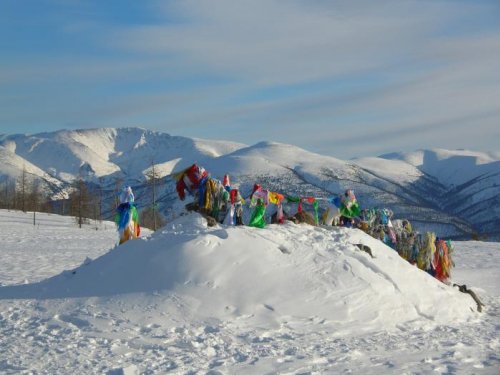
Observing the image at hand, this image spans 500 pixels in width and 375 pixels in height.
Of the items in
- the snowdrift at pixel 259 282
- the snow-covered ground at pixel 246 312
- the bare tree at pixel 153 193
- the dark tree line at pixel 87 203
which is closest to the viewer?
the snow-covered ground at pixel 246 312

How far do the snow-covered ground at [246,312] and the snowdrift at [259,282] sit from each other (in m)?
0.03

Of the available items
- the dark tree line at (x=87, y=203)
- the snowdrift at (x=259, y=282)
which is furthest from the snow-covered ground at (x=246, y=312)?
the dark tree line at (x=87, y=203)

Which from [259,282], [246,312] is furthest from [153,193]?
[246,312]

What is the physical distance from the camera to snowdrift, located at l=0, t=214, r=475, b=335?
33.9 ft

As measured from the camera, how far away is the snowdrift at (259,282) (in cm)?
1034

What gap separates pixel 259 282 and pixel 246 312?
83 cm

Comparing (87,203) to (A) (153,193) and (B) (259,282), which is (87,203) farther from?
(B) (259,282)

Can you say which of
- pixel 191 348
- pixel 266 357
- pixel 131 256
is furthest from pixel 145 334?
pixel 131 256

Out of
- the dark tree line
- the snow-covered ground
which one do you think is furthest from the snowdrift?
the dark tree line

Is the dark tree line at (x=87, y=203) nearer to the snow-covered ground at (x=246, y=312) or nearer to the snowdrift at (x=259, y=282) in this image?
the snowdrift at (x=259, y=282)

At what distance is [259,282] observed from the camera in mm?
10883

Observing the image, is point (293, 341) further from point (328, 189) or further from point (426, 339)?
point (328, 189)

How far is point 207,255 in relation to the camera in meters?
11.4

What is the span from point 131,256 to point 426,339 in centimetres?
559
